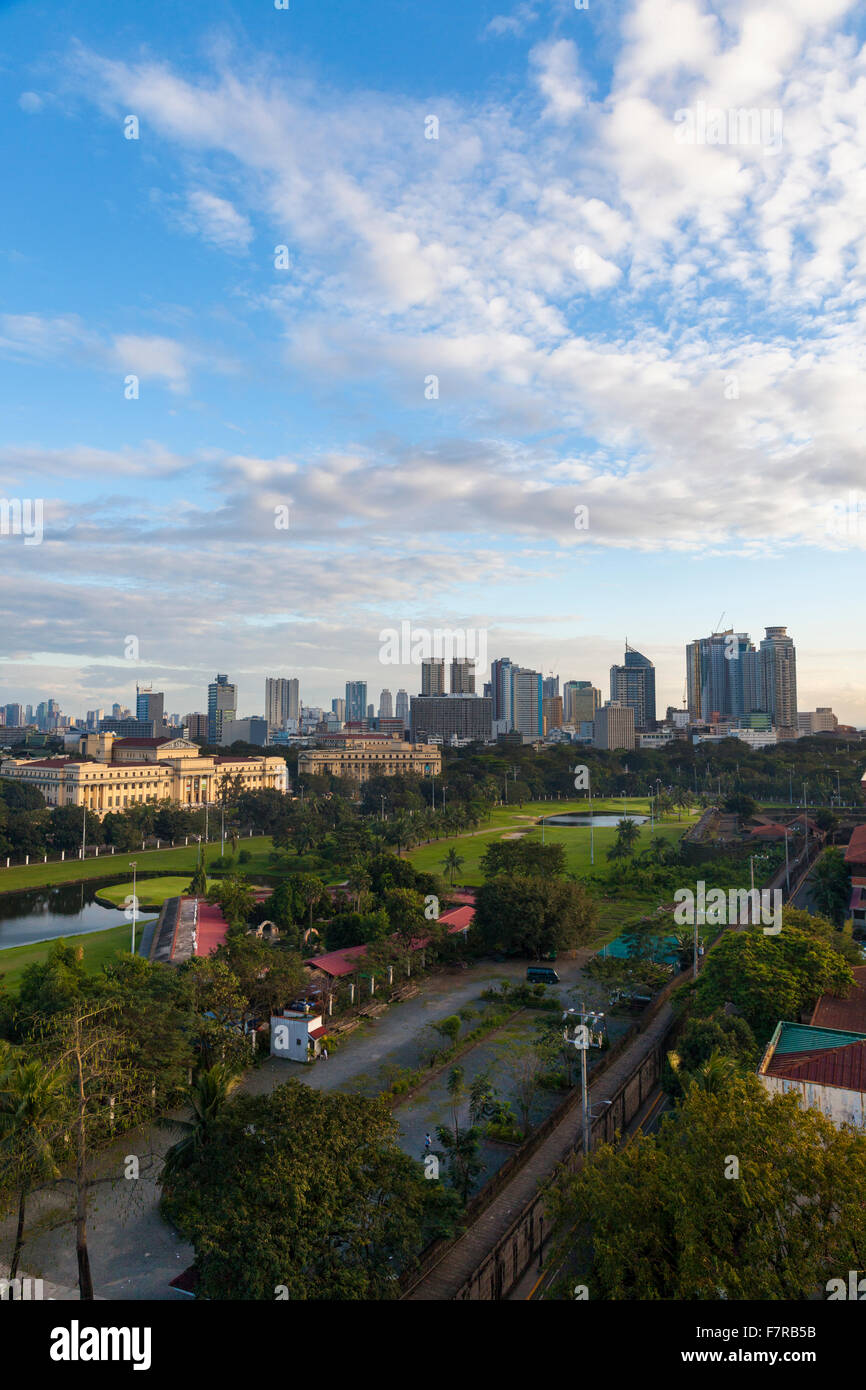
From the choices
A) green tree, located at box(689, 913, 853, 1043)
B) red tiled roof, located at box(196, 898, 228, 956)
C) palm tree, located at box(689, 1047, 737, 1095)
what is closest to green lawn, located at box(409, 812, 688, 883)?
red tiled roof, located at box(196, 898, 228, 956)

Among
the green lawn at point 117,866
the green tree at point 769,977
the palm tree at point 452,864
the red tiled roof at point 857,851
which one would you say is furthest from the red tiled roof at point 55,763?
the green tree at point 769,977

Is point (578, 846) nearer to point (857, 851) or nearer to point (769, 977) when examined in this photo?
point (857, 851)

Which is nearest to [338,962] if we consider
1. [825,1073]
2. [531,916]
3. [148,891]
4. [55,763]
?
[531,916]

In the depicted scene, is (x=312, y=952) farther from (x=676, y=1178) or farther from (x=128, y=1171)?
(x=676, y=1178)

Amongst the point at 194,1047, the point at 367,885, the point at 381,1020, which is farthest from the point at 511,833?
the point at 194,1047

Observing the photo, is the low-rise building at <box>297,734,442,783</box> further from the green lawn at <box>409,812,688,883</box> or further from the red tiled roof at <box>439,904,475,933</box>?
the red tiled roof at <box>439,904,475,933</box>

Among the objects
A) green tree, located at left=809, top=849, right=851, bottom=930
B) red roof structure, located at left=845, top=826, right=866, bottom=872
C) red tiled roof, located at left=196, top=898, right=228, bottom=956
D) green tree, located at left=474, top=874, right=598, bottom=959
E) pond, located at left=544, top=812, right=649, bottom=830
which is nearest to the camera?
red tiled roof, located at left=196, top=898, right=228, bottom=956

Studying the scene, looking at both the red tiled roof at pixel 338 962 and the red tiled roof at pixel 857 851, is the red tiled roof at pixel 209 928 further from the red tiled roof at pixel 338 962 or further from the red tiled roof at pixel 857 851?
the red tiled roof at pixel 857 851
